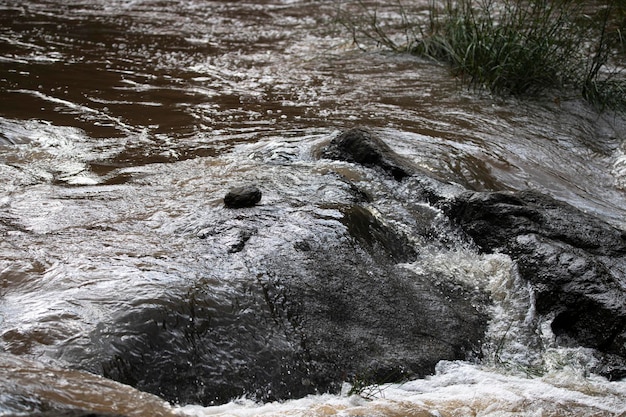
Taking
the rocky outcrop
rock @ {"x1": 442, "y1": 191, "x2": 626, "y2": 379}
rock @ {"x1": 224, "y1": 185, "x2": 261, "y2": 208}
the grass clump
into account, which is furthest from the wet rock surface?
the grass clump

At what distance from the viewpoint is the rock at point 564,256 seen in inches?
149

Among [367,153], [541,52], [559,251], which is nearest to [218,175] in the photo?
[367,153]

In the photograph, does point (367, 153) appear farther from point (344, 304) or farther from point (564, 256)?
point (344, 304)

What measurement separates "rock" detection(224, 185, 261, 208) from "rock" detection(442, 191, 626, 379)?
3.96 feet

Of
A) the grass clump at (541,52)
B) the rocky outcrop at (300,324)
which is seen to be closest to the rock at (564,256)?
the rocky outcrop at (300,324)

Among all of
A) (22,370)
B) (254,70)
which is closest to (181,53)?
(254,70)

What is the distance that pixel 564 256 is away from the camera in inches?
161

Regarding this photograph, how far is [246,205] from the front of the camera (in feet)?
13.5

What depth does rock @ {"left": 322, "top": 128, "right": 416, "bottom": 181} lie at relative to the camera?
16.3 feet

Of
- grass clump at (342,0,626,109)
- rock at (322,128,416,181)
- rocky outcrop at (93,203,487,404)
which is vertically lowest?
rocky outcrop at (93,203,487,404)

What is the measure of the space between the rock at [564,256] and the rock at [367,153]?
0.48 m

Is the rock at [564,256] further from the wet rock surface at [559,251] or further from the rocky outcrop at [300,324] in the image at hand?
the rocky outcrop at [300,324]

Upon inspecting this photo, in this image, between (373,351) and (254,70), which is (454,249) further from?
(254,70)

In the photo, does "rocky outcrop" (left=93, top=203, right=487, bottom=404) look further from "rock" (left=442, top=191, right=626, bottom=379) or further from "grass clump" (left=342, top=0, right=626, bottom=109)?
"grass clump" (left=342, top=0, right=626, bottom=109)
